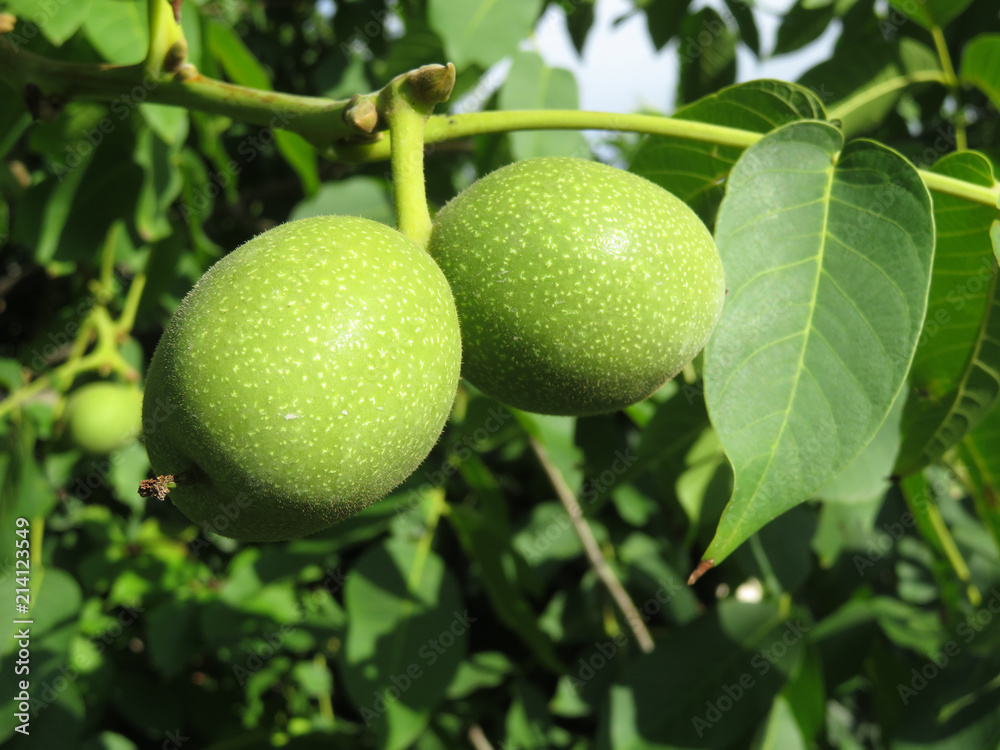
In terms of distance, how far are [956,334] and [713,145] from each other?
0.55 m

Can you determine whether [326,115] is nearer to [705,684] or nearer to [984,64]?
[984,64]

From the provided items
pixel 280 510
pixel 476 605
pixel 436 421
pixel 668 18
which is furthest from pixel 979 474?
pixel 476 605

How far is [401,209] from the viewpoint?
1121 mm

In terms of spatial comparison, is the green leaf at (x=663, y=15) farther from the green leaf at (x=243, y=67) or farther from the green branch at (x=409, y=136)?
the green branch at (x=409, y=136)

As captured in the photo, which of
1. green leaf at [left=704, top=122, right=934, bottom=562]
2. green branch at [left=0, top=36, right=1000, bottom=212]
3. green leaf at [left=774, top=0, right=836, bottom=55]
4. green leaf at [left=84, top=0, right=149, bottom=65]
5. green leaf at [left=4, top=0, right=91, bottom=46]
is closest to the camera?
green leaf at [left=704, top=122, right=934, bottom=562]

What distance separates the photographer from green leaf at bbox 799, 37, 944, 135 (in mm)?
2242

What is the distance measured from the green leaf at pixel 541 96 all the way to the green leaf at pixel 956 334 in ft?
3.31

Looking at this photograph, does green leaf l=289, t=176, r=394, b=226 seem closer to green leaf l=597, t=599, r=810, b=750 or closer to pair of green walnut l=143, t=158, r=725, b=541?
pair of green walnut l=143, t=158, r=725, b=541

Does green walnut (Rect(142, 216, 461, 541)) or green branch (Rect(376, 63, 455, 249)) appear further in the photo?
green branch (Rect(376, 63, 455, 249))

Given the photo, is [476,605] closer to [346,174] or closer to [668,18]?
[346,174]

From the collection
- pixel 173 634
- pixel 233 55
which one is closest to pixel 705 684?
pixel 173 634

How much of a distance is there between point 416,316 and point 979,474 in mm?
1325

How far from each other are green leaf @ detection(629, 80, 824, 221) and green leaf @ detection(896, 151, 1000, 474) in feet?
0.94

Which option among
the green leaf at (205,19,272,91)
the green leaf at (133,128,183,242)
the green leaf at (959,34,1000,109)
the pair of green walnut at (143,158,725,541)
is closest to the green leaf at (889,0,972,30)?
the green leaf at (959,34,1000,109)
